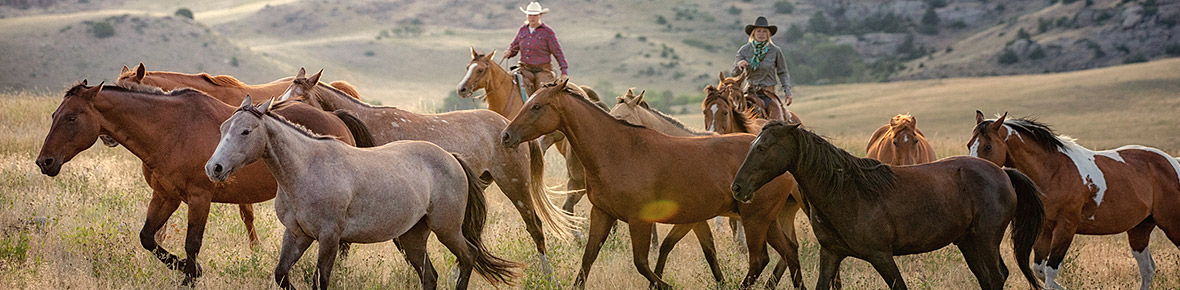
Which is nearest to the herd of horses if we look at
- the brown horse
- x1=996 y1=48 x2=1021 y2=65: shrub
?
the brown horse

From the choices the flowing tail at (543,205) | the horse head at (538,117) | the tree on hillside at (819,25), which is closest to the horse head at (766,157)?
the horse head at (538,117)

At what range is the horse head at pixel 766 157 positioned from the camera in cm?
590

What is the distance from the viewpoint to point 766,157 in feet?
19.4

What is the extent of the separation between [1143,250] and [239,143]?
7720 mm

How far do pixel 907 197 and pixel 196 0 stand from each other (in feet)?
382

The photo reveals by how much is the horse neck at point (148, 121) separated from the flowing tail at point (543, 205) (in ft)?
9.26

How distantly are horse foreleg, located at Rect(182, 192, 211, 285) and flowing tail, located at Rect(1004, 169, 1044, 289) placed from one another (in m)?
5.73

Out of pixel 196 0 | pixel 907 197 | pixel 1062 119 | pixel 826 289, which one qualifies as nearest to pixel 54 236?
pixel 826 289

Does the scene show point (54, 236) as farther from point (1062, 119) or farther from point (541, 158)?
point (1062, 119)

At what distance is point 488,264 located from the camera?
6.59 metres

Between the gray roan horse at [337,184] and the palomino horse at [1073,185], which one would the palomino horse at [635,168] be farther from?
the palomino horse at [1073,185]

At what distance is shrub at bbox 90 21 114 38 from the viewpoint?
188ft

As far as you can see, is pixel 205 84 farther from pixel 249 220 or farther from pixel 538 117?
pixel 538 117

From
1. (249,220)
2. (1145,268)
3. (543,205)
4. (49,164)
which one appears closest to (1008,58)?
(1145,268)
